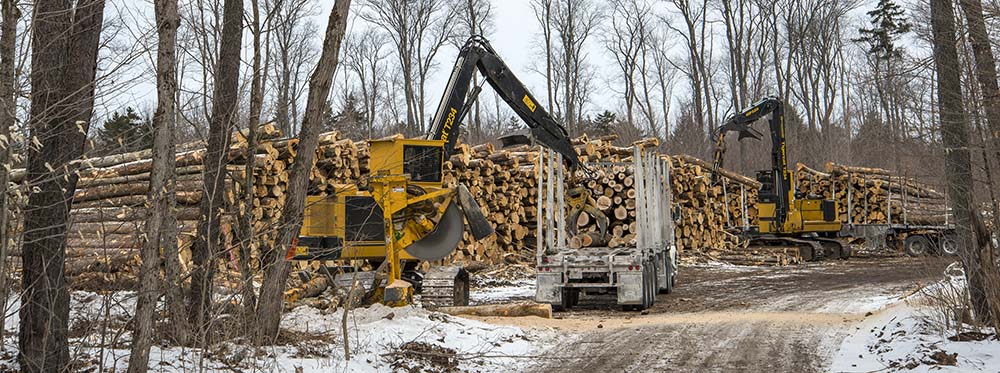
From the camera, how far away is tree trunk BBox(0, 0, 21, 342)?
15.9 feet

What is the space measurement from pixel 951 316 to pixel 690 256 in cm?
1516

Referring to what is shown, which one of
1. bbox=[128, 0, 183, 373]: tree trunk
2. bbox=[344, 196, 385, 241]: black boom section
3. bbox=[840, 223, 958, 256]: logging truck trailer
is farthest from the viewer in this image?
bbox=[840, 223, 958, 256]: logging truck trailer

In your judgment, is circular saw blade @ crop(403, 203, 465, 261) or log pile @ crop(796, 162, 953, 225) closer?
circular saw blade @ crop(403, 203, 465, 261)

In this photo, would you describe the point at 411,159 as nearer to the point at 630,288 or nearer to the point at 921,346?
the point at 630,288

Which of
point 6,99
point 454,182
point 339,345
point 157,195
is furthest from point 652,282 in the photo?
point 6,99

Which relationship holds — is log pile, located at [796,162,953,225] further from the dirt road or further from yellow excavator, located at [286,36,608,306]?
yellow excavator, located at [286,36,608,306]

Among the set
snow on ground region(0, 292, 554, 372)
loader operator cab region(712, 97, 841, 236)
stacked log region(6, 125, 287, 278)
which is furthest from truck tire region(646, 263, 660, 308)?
loader operator cab region(712, 97, 841, 236)

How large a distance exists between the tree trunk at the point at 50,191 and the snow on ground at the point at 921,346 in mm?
6597

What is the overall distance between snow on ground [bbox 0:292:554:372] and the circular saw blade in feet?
4.38

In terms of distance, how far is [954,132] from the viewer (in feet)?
30.1

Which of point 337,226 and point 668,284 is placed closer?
point 337,226

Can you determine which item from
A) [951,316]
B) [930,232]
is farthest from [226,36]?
[930,232]

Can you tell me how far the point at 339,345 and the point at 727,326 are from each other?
201 inches

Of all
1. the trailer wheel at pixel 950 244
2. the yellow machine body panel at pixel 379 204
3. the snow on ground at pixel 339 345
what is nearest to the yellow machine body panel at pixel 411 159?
the yellow machine body panel at pixel 379 204
